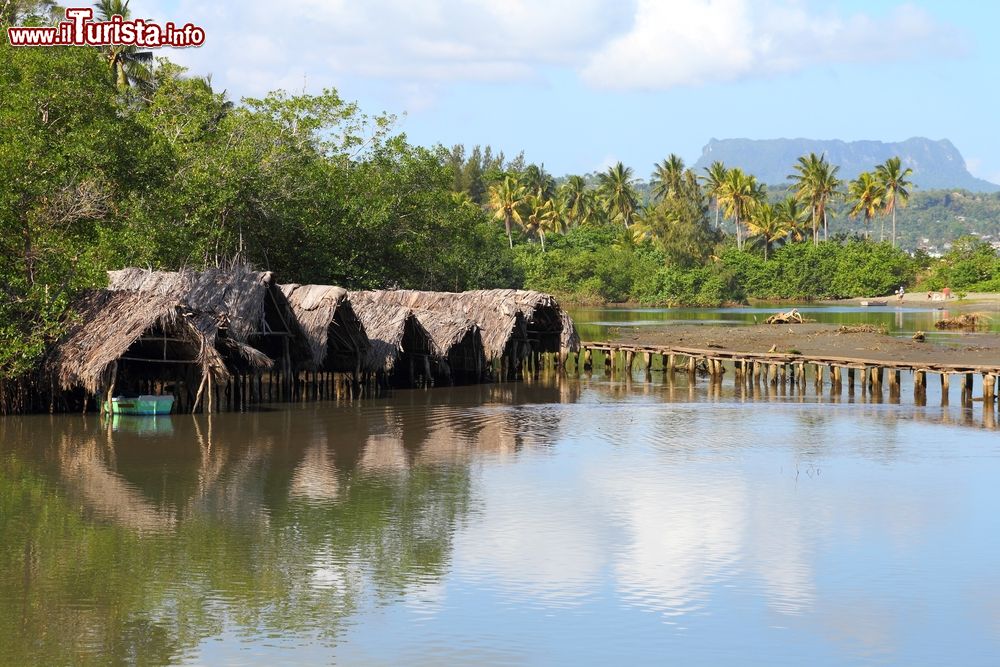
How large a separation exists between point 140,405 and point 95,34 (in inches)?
548

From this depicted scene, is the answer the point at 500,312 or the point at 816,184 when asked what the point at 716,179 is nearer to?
the point at 816,184

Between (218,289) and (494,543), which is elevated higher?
(218,289)

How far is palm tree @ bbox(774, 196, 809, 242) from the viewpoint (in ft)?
337

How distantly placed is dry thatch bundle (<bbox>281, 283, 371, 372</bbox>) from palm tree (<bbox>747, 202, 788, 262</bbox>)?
71.0 meters

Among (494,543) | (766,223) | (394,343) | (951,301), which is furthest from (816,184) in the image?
(494,543)

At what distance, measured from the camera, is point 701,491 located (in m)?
17.9

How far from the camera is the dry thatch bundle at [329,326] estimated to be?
2866 cm

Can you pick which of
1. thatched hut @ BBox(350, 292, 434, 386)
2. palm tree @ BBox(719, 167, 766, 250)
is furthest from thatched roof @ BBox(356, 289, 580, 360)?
palm tree @ BBox(719, 167, 766, 250)

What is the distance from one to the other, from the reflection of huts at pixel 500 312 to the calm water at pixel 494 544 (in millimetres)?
9315

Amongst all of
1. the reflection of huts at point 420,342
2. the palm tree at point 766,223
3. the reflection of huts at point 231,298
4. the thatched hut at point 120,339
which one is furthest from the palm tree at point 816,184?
the thatched hut at point 120,339

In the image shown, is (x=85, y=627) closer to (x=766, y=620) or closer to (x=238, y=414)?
(x=766, y=620)

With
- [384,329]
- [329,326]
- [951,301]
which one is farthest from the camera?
[951,301]

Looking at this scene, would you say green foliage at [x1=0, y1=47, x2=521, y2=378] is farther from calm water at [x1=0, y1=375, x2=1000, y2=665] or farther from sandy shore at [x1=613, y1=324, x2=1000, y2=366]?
sandy shore at [x1=613, y1=324, x2=1000, y2=366]

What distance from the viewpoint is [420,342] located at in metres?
33.0
